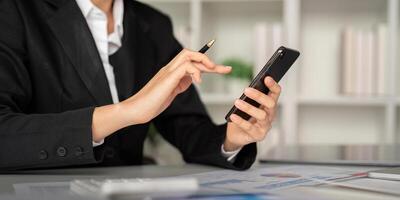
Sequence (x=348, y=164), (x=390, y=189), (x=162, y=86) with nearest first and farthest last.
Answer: (x=390, y=189)
(x=162, y=86)
(x=348, y=164)

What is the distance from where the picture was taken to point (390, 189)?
0.82 metres

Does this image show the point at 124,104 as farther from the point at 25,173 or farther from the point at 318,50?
the point at 318,50

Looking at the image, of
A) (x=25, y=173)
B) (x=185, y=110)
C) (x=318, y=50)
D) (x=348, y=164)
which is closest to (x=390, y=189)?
(x=348, y=164)

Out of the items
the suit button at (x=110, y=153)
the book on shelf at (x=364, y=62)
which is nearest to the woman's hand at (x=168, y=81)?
the suit button at (x=110, y=153)

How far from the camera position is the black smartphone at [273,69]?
1.06m

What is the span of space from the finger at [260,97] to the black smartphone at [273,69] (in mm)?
15

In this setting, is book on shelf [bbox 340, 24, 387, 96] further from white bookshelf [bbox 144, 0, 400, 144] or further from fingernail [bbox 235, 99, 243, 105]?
fingernail [bbox 235, 99, 243, 105]

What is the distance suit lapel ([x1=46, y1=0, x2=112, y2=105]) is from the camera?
4.38ft

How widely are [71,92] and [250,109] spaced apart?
49 cm

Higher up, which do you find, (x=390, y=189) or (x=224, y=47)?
(x=224, y=47)

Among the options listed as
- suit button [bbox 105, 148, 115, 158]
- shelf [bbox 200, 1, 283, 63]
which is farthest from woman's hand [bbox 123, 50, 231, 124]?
shelf [bbox 200, 1, 283, 63]

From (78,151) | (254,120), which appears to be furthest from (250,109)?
(78,151)

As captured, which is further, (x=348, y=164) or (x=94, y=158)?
(x=348, y=164)

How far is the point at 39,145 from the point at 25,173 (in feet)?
0.25
